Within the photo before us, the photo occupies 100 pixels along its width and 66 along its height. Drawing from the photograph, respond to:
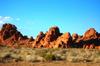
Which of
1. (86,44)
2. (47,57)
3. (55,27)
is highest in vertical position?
(55,27)

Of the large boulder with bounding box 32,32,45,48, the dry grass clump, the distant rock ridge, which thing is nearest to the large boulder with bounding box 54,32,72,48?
the distant rock ridge

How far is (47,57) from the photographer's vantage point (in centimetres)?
3030

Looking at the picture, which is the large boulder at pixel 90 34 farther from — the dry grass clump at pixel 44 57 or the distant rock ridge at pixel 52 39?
the dry grass clump at pixel 44 57

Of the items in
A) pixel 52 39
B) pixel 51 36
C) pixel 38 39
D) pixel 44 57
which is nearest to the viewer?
pixel 44 57

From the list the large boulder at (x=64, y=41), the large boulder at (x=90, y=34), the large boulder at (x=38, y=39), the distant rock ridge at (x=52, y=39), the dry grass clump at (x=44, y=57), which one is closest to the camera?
the dry grass clump at (x=44, y=57)

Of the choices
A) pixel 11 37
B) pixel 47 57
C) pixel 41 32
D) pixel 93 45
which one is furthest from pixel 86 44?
pixel 47 57

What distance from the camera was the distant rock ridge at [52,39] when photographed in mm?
55594

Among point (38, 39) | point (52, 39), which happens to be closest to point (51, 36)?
point (52, 39)

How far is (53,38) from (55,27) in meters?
2.28

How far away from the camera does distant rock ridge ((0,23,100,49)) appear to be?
5559 cm

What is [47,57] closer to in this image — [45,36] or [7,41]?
[45,36]

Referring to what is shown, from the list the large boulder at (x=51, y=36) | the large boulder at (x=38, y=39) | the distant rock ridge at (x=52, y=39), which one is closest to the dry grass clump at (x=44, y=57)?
the distant rock ridge at (x=52, y=39)

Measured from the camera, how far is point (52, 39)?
58531mm

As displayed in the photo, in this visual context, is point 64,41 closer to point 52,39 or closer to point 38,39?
point 52,39
